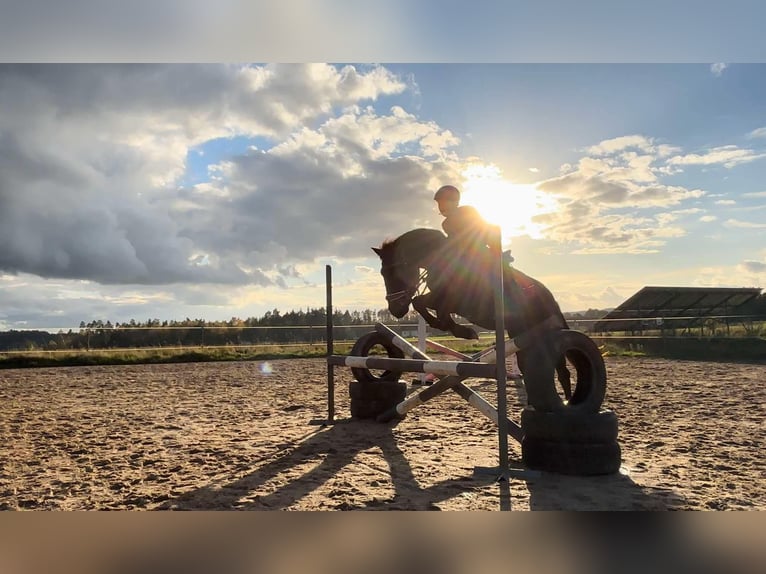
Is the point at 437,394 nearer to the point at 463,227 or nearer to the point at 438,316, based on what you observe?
the point at 438,316

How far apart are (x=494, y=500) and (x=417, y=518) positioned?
26.7 inches

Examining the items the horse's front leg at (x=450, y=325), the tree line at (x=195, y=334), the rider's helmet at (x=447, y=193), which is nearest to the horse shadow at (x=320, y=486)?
the horse's front leg at (x=450, y=325)

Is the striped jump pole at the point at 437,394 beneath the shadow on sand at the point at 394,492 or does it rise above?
above

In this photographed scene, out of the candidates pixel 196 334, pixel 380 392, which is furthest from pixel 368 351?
pixel 196 334

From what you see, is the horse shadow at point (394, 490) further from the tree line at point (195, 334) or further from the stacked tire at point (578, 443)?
the tree line at point (195, 334)

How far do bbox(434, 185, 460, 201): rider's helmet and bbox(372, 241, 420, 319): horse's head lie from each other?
0.77m

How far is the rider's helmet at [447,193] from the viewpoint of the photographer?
14.8 feet

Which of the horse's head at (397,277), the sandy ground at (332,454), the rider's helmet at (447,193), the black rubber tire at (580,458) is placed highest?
the rider's helmet at (447,193)

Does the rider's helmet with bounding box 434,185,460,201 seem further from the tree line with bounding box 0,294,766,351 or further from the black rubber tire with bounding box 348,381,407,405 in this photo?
the tree line with bounding box 0,294,766,351

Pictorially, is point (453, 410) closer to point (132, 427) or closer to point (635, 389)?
point (635, 389)

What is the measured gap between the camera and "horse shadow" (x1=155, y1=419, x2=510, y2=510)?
3.30 metres

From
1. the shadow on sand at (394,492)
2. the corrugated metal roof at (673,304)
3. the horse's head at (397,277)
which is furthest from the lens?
the corrugated metal roof at (673,304)

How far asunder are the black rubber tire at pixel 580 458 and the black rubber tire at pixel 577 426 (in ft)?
0.12

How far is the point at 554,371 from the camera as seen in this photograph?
13.4ft
